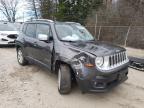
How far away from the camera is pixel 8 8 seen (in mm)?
52156

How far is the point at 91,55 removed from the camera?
4172 mm

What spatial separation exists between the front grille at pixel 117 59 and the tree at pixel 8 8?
4943cm

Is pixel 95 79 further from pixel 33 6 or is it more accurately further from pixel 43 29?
pixel 33 6

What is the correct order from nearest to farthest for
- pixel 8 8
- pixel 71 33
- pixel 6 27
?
1. pixel 71 33
2. pixel 6 27
3. pixel 8 8

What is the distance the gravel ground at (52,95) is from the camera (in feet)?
14.3

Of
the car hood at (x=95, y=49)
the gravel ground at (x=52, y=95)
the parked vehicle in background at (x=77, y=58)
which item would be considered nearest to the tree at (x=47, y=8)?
the parked vehicle in background at (x=77, y=58)

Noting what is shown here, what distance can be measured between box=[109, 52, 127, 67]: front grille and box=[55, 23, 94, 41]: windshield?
4.08ft

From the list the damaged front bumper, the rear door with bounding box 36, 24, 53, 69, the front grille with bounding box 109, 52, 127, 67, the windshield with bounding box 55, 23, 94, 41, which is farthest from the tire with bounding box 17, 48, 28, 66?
the front grille with bounding box 109, 52, 127, 67

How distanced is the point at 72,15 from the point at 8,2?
39.2 metres

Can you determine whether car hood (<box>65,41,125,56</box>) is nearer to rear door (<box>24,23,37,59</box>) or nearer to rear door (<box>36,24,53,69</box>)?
rear door (<box>36,24,53,69</box>)

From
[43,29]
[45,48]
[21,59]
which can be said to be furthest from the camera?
[21,59]

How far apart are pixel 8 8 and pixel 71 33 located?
50690mm

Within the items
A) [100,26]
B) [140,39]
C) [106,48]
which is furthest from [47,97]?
[100,26]

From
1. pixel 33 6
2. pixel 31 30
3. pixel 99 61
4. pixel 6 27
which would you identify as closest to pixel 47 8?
pixel 33 6
